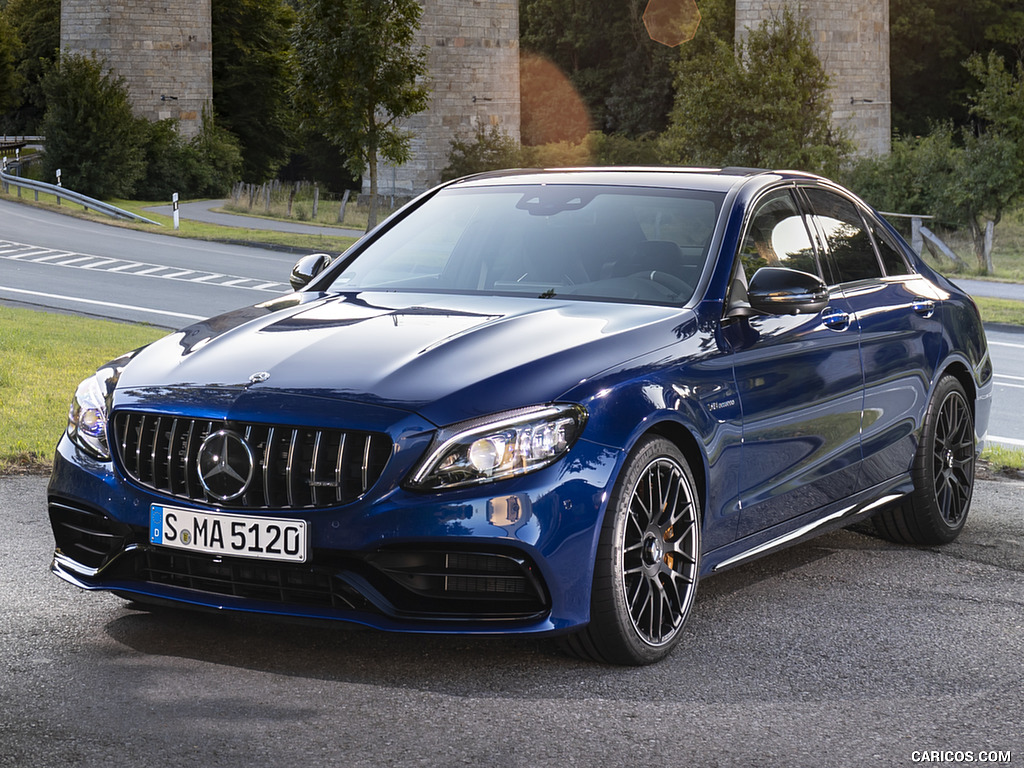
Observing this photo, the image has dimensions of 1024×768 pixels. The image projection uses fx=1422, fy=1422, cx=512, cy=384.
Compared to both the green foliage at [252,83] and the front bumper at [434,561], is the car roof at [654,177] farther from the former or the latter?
the green foliage at [252,83]

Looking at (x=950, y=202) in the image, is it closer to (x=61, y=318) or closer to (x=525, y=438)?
(x=61, y=318)

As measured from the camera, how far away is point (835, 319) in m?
5.81

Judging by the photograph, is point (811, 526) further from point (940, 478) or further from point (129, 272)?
point (129, 272)

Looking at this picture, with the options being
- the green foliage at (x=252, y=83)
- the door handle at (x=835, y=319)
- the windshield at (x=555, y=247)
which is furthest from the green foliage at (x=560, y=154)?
the door handle at (x=835, y=319)

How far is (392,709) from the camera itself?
4148 mm

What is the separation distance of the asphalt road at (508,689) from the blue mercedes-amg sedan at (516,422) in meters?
0.24

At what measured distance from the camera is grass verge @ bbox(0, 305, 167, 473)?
342 inches

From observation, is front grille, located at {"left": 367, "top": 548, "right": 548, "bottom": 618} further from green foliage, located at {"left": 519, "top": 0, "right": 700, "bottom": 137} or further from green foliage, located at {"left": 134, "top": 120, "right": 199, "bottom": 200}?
green foliage, located at {"left": 519, "top": 0, "right": 700, "bottom": 137}

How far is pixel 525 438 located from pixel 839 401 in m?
2.00

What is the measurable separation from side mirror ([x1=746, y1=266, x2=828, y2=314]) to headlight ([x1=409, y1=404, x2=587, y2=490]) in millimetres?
1298

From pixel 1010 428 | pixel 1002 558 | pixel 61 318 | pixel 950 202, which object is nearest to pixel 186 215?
pixel 950 202

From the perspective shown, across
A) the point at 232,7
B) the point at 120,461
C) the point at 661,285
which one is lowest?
the point at 120,461

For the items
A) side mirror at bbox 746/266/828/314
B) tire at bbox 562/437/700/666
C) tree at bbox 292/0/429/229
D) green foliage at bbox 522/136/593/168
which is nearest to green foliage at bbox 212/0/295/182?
green foliage at bbox 522/136/593/168

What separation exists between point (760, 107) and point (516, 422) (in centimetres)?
3344
